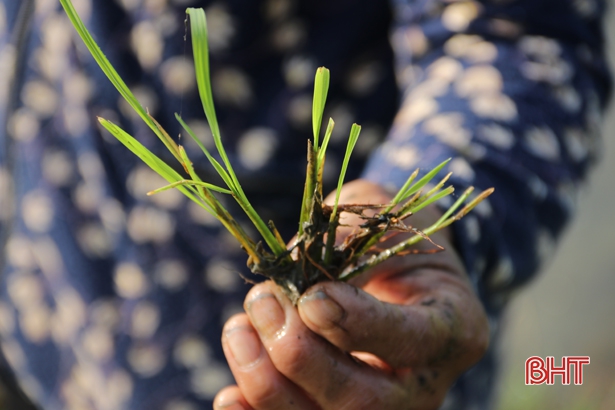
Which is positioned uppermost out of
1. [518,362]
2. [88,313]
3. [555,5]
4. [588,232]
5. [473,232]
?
[555,5]

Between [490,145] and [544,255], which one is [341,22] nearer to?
[490,145]

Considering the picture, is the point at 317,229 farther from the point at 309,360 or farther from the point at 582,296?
the point at 582,296

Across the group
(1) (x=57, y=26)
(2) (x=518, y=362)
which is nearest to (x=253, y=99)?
(1) (x=57, y=26)

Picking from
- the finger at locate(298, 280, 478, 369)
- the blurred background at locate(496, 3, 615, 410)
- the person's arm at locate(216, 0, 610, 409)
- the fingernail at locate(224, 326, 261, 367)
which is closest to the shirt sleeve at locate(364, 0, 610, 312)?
the person's arm at locate(216, 0, 610, 409)

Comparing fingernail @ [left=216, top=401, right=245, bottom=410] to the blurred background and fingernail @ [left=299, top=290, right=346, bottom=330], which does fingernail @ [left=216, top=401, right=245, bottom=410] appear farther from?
the blurred background

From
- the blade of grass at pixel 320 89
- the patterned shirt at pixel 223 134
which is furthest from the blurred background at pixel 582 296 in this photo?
the blade of grass at pixel 320 89

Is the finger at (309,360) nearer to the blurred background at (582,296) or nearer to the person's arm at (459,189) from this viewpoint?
the person's arm at (459,189)

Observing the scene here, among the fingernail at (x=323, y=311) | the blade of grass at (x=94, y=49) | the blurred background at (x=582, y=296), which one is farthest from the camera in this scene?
the blurred background at (x=582, y=296)
